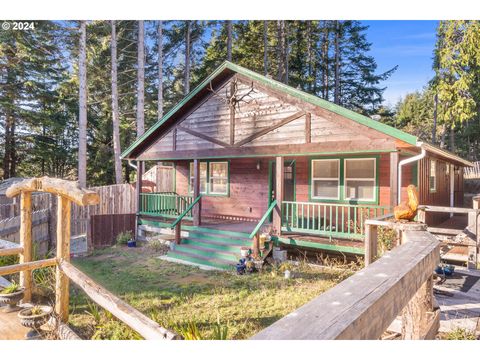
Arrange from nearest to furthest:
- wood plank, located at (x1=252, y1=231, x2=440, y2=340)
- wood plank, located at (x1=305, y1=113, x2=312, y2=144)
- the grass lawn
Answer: wood plank, located at (x1=252, y1=231, x2=440, y2=340) < the grass lawn < wood plank, located at (x1=305, y1=113, x2=312, y2=144)

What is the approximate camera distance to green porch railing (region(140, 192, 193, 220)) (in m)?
11.7

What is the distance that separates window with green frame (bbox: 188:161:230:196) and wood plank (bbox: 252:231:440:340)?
403 inches

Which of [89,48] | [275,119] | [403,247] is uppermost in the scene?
[89,48]

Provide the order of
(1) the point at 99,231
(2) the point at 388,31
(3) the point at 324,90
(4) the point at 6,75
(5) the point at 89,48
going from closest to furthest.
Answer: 1. (2) the point at 388,31
2. (1) the point at 99,231
3. (4) the point at 6,75
4. (5) the point at 89,48
5. (3) the point at 324,90

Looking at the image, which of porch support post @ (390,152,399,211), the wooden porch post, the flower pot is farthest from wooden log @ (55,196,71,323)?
porch support post @ (390,152,399,211)

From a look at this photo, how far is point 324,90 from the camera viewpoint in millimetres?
24375

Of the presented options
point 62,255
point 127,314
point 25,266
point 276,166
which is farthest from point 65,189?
point 276,166

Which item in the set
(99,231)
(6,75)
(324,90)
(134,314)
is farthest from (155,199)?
(324,90)

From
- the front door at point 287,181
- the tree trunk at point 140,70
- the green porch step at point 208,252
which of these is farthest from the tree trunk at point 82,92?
the front door at point 287,181

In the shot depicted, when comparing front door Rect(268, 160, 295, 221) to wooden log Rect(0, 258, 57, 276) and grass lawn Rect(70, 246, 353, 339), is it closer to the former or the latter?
grass lawn Rect(70, 246, 353, 339)

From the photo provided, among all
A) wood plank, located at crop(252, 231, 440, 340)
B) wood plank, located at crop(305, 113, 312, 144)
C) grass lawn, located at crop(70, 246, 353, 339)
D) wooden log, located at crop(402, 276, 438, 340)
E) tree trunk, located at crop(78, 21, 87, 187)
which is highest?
tree trunk, located at crop(78, 21, 87, 187)
